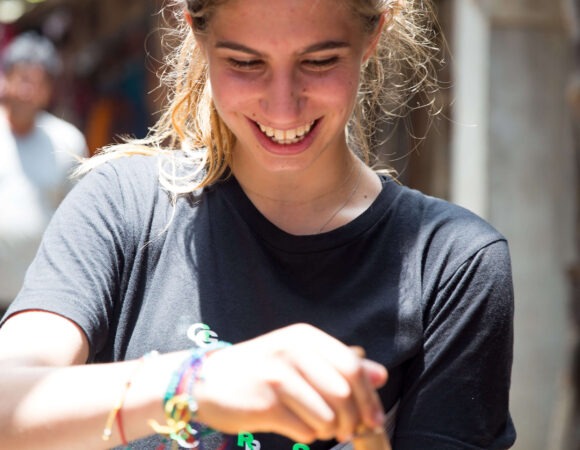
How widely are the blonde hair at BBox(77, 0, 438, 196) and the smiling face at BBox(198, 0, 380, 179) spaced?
0.06m

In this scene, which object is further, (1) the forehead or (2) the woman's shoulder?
(2) the woman's shoulder

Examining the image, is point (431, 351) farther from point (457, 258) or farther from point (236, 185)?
point (236, 185)

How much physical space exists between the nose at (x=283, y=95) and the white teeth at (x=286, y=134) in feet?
0.15

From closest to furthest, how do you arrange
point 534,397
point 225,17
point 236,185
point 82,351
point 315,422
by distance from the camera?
point 315,422 → point 82,351 → point 225,17 → point 236,185 → point 534,397

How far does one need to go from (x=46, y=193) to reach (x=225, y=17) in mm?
4136

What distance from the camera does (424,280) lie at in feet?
7.19

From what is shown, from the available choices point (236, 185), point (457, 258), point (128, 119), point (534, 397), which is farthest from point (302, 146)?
point (128, 119)

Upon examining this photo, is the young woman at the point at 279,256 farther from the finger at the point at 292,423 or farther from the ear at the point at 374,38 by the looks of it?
the finger at the point at 292,423

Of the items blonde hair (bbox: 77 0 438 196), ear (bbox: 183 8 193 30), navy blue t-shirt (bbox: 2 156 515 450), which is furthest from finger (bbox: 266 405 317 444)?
ear (bbox: 183 8 193 30)

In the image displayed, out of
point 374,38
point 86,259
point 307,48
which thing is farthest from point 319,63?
point 86,259

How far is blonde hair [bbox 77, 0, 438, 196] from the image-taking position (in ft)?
7.45

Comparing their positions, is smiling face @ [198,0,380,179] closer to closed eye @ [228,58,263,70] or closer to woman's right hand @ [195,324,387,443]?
closed eye @ [228,58,263,70]

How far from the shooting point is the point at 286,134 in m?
2.14

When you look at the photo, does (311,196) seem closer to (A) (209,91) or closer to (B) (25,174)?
(A) (209,91)
